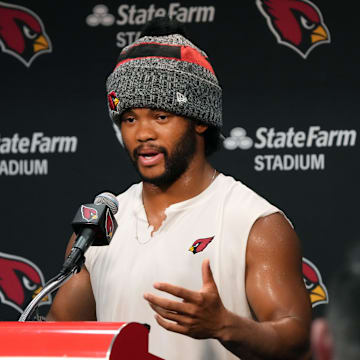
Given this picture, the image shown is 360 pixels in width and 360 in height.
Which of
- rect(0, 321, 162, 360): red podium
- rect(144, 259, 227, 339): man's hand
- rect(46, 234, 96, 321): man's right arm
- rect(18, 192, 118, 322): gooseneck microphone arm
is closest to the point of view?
rect(0, 321, 162, 360): red podium

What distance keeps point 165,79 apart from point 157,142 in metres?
0.16

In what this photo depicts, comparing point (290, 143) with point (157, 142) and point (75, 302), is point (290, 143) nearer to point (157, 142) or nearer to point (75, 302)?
point (157, 142)

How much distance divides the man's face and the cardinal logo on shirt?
7.3 inches

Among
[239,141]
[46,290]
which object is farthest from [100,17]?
[46,290]

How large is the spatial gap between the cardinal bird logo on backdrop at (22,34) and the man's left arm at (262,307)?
1591 millimetres

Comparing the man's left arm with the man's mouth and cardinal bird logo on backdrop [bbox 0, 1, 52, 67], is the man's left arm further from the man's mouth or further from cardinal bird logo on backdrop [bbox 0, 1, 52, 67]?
cardinal bird logo on backdrop [bbox 0, 1, 52, 67]

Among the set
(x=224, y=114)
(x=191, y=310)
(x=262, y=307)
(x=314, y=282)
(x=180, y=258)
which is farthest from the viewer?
(x=224, y=114)

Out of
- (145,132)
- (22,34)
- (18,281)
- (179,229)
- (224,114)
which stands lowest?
(18,281)

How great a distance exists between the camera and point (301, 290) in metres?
1.53

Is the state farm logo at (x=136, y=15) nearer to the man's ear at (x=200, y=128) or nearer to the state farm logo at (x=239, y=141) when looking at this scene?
the state farm logo at (x=239, y=141)

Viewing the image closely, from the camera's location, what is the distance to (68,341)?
88 centimetres

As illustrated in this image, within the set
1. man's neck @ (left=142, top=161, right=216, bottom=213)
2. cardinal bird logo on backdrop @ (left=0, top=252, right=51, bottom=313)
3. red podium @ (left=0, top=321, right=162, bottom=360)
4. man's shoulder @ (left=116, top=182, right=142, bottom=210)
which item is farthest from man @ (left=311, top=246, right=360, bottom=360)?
cardinal bird logo on backdrop @ (left=0, top=252, right=51, bottom=313)

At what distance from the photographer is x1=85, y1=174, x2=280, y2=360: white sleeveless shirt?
1557 millimetres

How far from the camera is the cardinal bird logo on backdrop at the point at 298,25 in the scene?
8.71 feet
